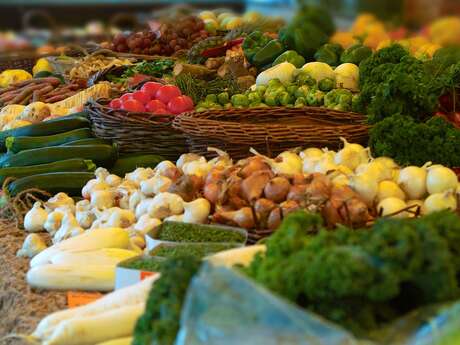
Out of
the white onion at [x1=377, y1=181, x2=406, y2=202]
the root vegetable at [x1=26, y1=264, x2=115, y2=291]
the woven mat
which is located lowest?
the woven mat

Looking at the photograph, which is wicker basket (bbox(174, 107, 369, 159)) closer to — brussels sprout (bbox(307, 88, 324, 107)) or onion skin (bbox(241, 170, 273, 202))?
brussels sprout (bbox(307, 88, 324, 107))

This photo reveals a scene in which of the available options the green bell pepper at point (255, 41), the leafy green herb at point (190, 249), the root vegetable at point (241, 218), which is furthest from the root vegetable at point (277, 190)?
the green bell pepper at point (255, 41)

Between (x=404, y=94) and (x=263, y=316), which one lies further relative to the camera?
(x=404, y=94)

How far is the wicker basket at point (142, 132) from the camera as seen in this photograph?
4172 mm

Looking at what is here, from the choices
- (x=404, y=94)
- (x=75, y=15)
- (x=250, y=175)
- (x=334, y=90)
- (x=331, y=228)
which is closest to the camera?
(x=75, y=15)

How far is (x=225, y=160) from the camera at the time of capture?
343cm

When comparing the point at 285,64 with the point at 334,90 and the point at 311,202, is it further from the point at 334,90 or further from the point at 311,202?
the point at 311,202

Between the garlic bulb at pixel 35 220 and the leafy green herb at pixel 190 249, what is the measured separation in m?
0.98

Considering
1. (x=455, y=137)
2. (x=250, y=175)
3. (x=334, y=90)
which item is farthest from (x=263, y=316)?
(x=334, y=90)

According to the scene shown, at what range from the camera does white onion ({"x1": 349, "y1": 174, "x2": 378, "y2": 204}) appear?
2.90 m

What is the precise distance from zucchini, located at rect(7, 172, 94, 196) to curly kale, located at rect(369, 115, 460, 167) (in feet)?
5.21

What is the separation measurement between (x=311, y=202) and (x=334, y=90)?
1.67m

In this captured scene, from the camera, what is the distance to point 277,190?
113 inches

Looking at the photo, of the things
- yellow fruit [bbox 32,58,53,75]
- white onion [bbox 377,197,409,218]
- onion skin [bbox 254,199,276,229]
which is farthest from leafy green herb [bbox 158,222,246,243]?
yellow fruit [bbox 32,58,53,75]
